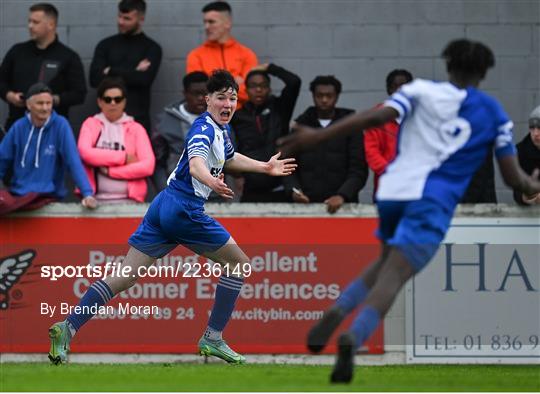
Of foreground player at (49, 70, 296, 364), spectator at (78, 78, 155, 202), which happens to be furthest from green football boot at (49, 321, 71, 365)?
spectator at (78, 78, 155, 202)

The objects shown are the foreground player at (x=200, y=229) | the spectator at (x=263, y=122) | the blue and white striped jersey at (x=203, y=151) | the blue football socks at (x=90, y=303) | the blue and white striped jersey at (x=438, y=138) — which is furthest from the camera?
the spectator at (x=263, y=122)

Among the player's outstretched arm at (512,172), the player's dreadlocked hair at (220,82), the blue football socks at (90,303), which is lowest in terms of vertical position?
the blue football socks at (90,303)

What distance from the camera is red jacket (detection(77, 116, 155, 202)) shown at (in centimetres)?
1313

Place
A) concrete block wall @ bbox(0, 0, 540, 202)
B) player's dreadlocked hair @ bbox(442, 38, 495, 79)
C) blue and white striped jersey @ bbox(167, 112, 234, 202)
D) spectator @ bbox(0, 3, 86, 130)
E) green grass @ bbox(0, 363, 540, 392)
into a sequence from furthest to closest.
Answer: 1. concrete block wall @ bbox(0, 0, 540, 202)
2. spectator @ bbox(0, 3, 86, 130)
3. blue and white striped jersey @ bbox(167, 112, 234, 202)
4. green grass @ bbox(0, 363, 540, 392)
5. player's dreadlocked hair @ bbox(442, 38, 495, 79)

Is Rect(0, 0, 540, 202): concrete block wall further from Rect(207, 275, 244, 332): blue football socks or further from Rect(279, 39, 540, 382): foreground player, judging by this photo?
Rect(279, 39, 540, 382): foreground player

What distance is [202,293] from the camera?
13000 millimetres

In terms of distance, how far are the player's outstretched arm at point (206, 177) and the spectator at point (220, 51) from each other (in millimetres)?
4045

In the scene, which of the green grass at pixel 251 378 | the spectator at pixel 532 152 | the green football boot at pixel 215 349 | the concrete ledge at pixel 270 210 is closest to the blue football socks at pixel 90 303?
the green grass at pixel 251 378

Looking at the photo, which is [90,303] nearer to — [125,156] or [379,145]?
[125,156]

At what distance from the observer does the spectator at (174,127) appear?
13336 millimetres

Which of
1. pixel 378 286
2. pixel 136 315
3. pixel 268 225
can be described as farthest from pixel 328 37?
pixel 378 286

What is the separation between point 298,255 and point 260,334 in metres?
0.81

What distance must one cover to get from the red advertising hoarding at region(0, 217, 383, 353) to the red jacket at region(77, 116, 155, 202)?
0.43 m

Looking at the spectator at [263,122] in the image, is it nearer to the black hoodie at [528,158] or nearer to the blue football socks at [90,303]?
the black hoodie at [528,158]
